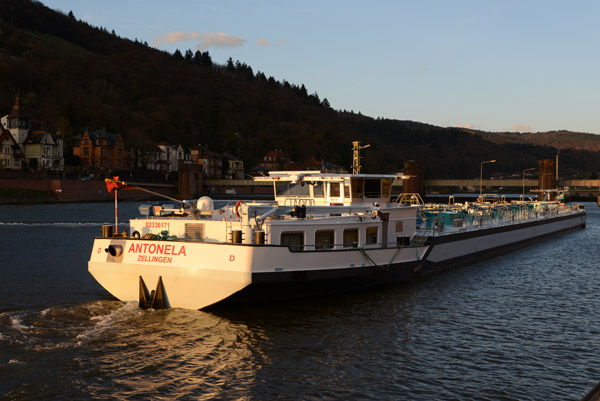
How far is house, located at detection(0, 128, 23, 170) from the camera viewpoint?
127 m

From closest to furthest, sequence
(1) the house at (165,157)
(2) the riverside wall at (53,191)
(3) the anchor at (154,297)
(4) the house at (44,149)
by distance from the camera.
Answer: (3) the anchor at (154,297) < (2) the riverside wall at (53,191) < (4) the house at (44,149) < (1) the house at (165,157)

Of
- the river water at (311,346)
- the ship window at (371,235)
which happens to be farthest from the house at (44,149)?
the ship window at (371,235)

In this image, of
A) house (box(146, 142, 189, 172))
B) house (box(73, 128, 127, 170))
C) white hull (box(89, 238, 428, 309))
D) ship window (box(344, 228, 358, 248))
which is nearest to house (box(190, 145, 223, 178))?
house (box(146, 142, 189, 172))

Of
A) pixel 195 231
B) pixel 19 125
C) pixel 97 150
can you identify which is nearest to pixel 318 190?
pixel 195 231

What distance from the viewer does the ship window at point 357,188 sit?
27.2m

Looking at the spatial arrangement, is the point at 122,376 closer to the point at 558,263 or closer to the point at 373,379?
the point at 373,379

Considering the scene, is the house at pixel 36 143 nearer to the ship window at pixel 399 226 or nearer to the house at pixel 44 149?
the house at pixel 44 149

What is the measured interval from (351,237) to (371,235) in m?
1.57

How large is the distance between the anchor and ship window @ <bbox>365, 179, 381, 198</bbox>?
39.1ft

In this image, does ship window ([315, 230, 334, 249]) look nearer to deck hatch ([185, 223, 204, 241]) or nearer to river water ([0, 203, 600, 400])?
river water ([0, 203, 600, 400])

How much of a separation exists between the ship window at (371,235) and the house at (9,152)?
124366 millimetres

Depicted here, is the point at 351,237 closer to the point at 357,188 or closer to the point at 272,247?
the point at 357,188

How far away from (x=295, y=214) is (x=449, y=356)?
890 cm

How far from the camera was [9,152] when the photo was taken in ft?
422
